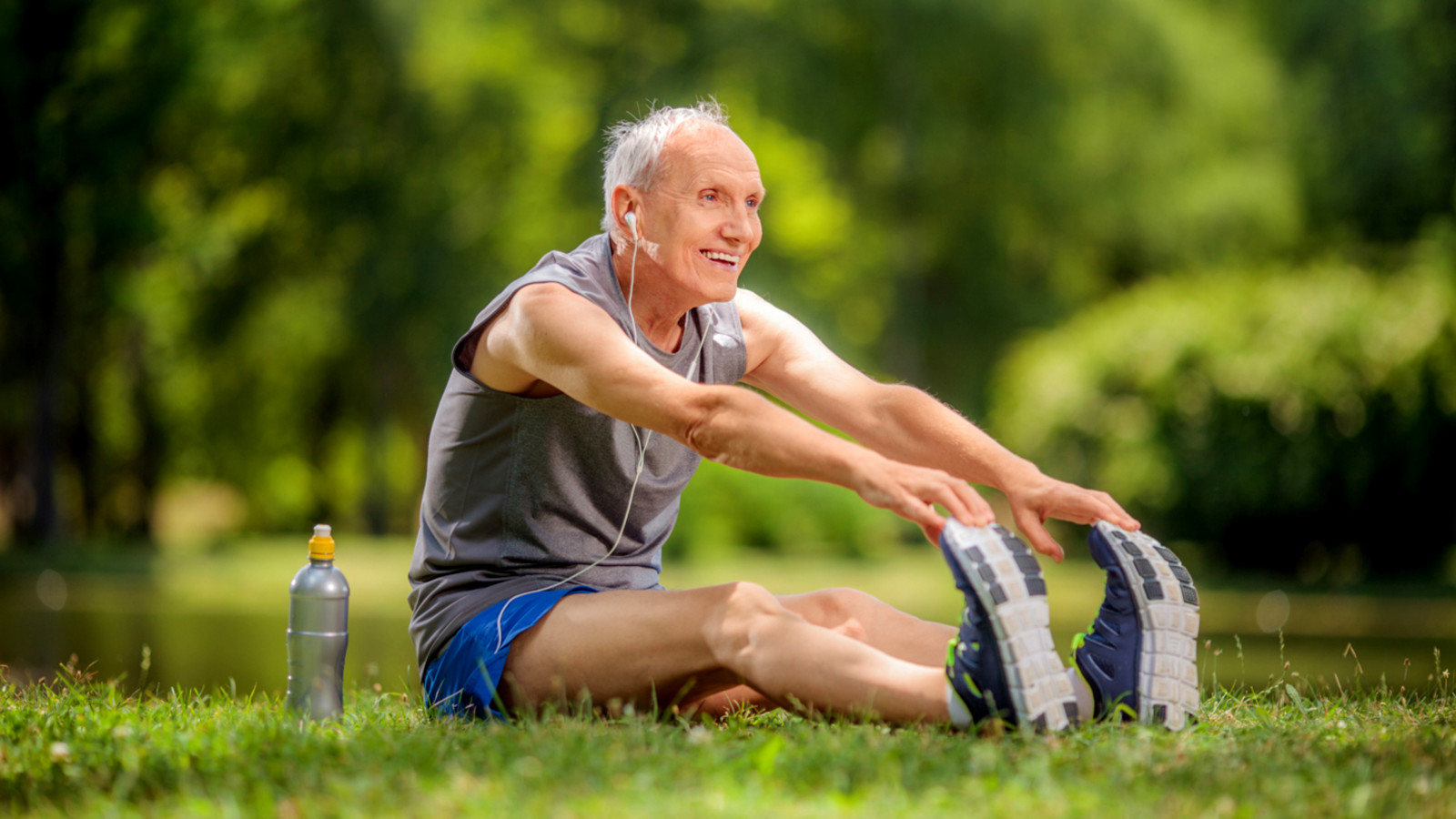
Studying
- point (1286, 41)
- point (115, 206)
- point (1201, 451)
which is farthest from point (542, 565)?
point (1286, 41)

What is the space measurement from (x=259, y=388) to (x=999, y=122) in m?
12.7

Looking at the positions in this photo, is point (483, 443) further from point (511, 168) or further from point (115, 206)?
point (511, 168)

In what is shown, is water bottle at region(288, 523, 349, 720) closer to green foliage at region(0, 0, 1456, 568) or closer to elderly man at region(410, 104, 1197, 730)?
elderly man at region(410, 104, 1197, 730)

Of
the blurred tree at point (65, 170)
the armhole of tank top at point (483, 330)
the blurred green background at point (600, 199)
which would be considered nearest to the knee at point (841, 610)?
the armhole of tank top at point (483, 330)

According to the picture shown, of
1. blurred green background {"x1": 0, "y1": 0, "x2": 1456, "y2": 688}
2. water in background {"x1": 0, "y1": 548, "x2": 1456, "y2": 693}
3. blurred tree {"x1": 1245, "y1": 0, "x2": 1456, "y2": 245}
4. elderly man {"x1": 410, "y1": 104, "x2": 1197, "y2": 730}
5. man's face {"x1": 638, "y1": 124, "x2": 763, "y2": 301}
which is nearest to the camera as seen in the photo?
elderly man {"x1": 410, "y1": 104, "x2": 1197, "y2": 730}

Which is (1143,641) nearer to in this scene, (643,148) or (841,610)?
(841,610)

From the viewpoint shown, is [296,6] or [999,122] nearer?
[296,6]

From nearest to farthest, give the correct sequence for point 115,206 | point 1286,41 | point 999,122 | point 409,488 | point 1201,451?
1. point 1201,451
2. point 115,206
3. point 999,122
4. point 1286,41
5. point 409,488

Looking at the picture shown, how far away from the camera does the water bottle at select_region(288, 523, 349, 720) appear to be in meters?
3.34

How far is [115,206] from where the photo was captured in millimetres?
16812

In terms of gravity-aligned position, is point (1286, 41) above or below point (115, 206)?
above

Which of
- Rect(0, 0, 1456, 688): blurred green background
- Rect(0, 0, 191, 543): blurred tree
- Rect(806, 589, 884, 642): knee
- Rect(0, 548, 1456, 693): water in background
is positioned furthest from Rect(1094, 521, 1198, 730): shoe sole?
Rect(0, 0, 191, 543): blurred tree

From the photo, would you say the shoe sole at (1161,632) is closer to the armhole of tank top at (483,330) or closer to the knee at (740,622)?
the knee at (740,622)

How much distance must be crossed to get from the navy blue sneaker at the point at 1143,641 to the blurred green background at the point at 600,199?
10.8 metres
